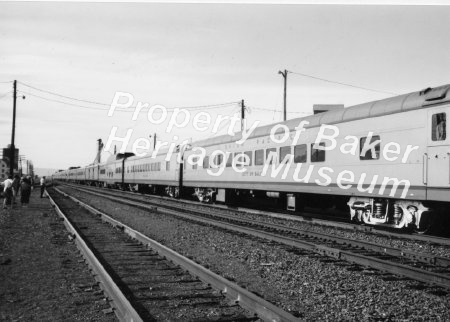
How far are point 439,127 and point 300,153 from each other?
5564 millimetres

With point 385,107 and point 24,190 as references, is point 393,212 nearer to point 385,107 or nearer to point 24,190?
point 385,107

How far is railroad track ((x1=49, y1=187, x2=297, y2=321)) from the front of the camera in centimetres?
524

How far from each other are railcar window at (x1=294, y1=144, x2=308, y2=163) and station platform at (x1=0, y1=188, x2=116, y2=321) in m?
7.69

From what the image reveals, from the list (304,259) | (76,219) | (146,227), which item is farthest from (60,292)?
(76,219)

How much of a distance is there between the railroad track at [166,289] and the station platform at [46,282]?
0.24 meters

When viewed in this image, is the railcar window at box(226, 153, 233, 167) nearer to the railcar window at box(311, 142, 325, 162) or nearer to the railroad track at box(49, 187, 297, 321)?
the railcar window at box(311, 142, 325, 162)

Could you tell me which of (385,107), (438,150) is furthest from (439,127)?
(385,107)

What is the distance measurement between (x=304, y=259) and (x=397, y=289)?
2454 mm

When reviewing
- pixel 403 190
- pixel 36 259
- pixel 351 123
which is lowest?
pixel 36 259

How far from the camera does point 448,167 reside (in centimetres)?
1043

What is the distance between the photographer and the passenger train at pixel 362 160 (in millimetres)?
11000

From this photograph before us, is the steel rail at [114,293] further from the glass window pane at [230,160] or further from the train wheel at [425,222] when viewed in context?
the glass window pane at [230,160]

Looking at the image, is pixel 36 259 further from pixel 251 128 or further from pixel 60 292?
pixel 251 128

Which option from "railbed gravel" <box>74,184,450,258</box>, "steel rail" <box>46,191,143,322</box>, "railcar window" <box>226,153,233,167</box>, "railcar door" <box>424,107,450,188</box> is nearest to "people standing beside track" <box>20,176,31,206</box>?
"railcar window" <box>226,153,233,167</box>
